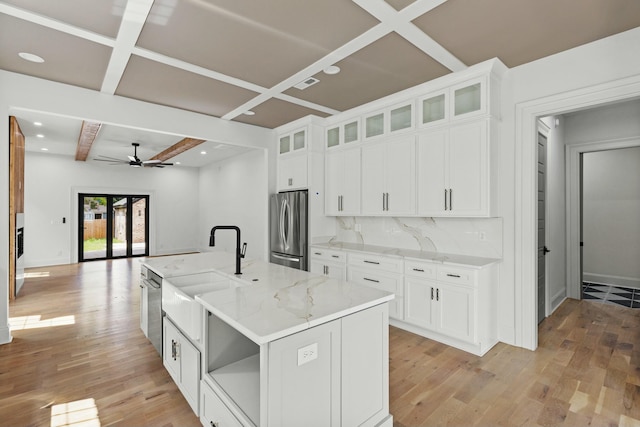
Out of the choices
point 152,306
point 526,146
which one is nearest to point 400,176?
point 526,146

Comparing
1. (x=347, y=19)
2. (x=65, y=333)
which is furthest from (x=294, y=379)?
(x=65, y=333)

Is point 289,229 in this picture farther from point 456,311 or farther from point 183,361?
point 183,361

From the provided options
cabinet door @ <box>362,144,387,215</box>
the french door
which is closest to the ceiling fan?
the french door

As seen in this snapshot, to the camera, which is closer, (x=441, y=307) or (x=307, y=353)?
(x=307, y=353)

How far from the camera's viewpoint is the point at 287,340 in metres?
1.39

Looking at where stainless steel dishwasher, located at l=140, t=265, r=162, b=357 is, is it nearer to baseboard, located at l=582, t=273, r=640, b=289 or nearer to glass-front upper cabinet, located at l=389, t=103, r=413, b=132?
glass-front upper cabinet, located at l=389, t=103, r=413, b=132

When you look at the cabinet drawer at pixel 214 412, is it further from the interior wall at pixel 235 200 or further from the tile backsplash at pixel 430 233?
the interior wall at pixel 235 200

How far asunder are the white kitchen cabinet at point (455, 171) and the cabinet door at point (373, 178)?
540mm

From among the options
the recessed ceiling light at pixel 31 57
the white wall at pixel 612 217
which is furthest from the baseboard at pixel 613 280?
the recessed ceiling light at pixel 31 57

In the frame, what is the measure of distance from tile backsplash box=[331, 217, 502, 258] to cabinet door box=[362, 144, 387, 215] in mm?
361

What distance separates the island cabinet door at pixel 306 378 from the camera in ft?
4.47

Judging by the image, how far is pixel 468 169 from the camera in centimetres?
317

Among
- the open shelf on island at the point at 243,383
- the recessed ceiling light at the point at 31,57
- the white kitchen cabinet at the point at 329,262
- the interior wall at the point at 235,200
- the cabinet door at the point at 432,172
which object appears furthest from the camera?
the interior wall at the point at 235,200

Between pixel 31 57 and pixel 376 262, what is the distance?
3982 mm
